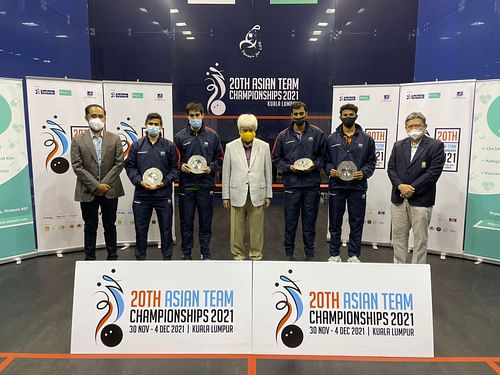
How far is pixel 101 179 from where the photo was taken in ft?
12.5

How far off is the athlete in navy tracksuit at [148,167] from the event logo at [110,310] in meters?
1.65

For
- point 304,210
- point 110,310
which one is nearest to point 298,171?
point 304,210

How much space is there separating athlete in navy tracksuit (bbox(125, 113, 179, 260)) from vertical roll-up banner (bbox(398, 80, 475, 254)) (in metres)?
3.08

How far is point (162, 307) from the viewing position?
2189mm

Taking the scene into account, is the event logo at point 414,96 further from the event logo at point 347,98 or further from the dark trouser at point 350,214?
the dark trouser at point 350,214

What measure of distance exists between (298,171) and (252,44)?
4079 mm

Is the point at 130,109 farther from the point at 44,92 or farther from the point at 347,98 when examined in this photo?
the point at 347,98

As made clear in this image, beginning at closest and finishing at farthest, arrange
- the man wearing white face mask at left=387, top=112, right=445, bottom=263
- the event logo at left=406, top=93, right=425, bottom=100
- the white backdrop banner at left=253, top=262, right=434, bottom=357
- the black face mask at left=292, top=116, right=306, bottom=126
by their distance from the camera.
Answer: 1. the white backdrop banner at left=253, top=262, right=434, bottom=357
2. the man wearing white face mask at left=387, top=112, right=445, bottom=263
3. the black face mask at left=292, top=116, right=306, bottom=126
4. the event logo at left=406, top=93, right=425, bottom=100

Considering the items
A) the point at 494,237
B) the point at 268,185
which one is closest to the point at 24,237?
the point at 268,185

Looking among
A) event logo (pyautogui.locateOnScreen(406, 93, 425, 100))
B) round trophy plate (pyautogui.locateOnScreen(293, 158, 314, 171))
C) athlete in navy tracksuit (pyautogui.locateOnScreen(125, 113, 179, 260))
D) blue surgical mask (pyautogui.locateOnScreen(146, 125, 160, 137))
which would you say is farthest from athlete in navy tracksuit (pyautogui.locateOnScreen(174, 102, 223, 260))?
event logo (pyautogui.locateOnScreen(406, 93, 425, 100))

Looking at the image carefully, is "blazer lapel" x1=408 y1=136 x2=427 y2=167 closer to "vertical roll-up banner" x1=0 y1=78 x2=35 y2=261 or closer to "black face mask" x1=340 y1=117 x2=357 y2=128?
"black face mask" x1=340 y1=117 x2=357 y2=128

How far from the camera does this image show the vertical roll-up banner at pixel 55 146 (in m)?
4.18

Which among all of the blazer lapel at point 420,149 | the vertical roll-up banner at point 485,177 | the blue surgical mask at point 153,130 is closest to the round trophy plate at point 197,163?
the blue surgical mask at point 153,130

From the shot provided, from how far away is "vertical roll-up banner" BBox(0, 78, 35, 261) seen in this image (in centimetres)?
398
